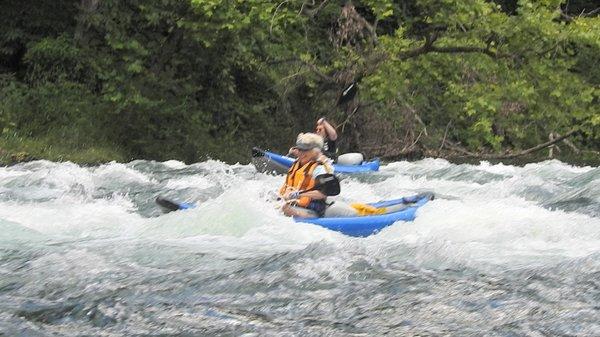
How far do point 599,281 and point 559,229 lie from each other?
1.80m

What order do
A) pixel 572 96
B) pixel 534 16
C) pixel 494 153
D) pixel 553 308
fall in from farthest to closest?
pixel 494 153, pixel 572 96, pixel 534 16, pixel 553 308

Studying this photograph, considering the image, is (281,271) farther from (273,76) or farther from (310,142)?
(273,76)

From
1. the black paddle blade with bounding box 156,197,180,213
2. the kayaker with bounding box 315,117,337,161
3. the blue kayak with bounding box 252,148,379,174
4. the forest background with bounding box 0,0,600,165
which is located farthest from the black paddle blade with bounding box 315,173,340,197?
the forest background with bounding box 0,0,600,165

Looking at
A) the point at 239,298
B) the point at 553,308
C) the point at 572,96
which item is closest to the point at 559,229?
the point at 553,308

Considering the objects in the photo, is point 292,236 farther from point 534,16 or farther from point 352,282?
point 534,16

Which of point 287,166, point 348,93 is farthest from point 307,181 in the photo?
point 348,93

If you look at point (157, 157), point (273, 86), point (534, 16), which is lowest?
point (157, 157)

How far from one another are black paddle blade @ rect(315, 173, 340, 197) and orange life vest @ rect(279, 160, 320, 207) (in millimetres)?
104

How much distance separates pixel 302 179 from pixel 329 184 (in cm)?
31

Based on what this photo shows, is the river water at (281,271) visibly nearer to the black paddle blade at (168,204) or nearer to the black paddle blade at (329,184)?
the black paddle blade at (168,204)

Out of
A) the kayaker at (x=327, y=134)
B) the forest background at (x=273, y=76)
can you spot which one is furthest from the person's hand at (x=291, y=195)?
the forest background at (x=273, y=76)

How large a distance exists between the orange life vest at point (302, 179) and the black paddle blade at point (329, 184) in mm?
104

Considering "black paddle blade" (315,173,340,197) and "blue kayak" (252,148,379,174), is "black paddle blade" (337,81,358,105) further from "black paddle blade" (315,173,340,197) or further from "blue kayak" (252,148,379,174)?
"black paddle blade" (315,173,340,197)

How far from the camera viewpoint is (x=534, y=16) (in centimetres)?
1441
